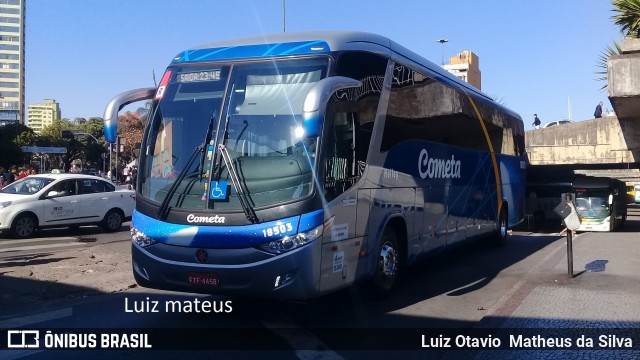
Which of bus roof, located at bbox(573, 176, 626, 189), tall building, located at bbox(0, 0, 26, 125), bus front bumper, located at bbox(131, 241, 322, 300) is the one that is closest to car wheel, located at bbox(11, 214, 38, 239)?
bus front bumper, located at bbox(131, 241, 322, 300)

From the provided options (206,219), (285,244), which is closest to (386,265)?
(285,244)

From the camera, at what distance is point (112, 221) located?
17.8 metres

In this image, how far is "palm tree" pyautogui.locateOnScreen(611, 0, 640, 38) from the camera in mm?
15906

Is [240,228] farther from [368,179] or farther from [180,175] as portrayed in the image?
[368,179]

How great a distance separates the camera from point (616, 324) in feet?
23.0

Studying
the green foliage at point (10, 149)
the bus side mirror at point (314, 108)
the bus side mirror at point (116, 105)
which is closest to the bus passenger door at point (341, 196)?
the bus side mirror at point (314, 108)

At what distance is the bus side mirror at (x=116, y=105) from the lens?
23.4ft

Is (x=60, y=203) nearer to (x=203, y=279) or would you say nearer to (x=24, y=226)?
(x=24, y=226)

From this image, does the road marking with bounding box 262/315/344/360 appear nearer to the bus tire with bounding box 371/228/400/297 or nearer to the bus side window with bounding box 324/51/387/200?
the bus tire with bounding box 371/228/400/297

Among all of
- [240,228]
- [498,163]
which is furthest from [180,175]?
[498,163]

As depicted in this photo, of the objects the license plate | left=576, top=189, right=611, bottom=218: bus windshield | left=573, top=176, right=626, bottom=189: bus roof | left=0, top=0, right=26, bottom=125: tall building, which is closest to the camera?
the license plate

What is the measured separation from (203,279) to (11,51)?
195500mm

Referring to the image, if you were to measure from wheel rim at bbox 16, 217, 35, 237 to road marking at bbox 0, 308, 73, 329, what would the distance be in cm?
879

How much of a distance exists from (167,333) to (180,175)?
1810mm
